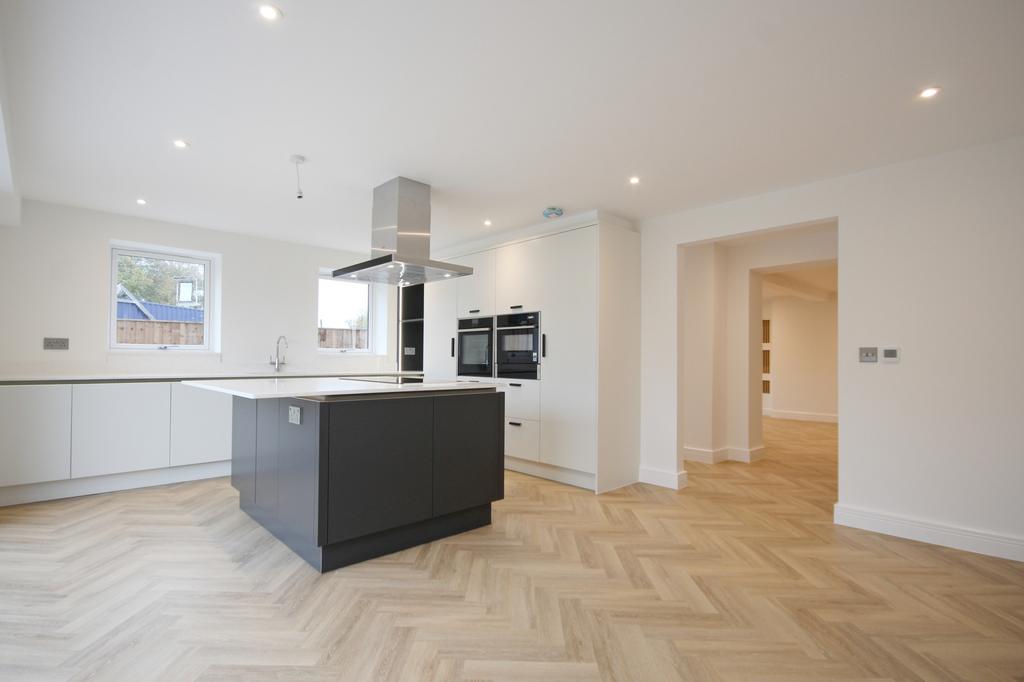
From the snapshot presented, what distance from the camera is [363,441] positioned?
2.74 metres

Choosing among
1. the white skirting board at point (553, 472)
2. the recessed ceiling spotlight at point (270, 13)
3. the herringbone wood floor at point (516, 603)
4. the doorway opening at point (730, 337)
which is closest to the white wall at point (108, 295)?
the herringbone wood floor at point (516, 603)

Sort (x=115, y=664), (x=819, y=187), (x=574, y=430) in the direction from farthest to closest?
(x=574, y=430)
(x=819, y=187)
(x=115, y=664)

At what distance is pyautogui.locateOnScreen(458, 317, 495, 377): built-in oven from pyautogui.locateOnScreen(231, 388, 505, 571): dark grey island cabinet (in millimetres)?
1702

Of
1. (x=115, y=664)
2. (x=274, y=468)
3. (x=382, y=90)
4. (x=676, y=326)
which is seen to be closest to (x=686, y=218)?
(x=676, y=326)

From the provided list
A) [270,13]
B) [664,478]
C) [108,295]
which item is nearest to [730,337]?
[664,478]

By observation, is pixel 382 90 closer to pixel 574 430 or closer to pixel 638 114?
pixel 638 114

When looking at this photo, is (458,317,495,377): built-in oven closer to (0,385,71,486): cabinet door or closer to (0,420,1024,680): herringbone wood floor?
(0,420,1024,680): herringbone wood floor

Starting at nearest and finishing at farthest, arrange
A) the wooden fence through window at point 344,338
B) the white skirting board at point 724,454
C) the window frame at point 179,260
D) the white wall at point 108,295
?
the white wall at point 108,295 < the window frame at point 179,260 < the white skirting board at point 724,454 < the wooden fence through window at point 344,338

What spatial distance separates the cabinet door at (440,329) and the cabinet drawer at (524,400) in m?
0.86

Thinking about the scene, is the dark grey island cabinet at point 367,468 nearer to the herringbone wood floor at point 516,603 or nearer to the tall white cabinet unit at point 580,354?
the herringbone wood floor at point 516,603

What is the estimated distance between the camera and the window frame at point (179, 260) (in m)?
4.79

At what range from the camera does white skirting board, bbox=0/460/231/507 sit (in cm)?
377

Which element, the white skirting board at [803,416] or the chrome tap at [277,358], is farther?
the white skirting board at [803,416]

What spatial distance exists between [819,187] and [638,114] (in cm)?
185
